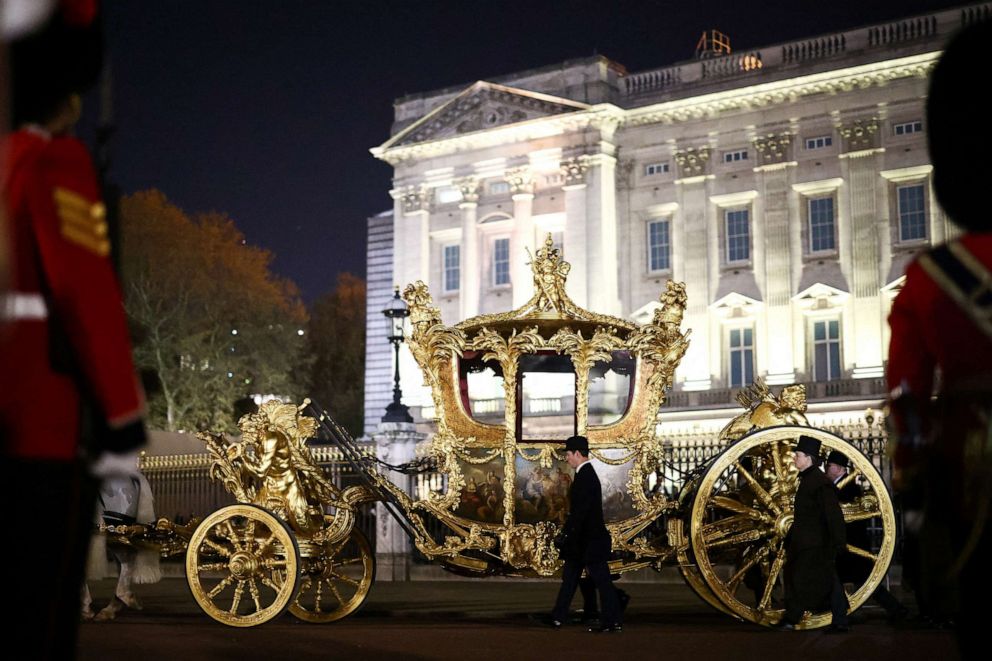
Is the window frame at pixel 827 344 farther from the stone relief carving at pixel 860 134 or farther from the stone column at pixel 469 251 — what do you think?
the stone column at pixel 469 251

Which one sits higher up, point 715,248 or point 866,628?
point 715,248

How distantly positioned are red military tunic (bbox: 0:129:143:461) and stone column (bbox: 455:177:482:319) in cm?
4570

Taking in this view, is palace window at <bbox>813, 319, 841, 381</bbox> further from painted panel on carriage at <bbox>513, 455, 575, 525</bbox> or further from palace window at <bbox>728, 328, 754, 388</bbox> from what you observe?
painted panel on carriage at <bbox>513, 455, 575, 525</bbox>

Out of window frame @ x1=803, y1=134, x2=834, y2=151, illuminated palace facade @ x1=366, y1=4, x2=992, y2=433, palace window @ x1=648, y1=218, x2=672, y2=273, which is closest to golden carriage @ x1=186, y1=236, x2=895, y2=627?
illuminated palace facade @ x1=366, y1=4, x2=992, y2=433

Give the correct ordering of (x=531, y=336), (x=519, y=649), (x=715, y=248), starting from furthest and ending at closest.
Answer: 1. (x=715, y=248)
2. (x=531, y=336)
3. (x=519, y=649)

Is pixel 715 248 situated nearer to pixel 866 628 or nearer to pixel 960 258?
pixel 866 628

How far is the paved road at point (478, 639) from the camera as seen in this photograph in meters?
9.36

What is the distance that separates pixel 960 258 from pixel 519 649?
673 cm

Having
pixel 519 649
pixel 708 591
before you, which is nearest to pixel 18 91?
pixel 519 649

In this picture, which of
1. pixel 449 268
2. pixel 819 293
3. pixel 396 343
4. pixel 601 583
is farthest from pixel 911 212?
pixel 601 583

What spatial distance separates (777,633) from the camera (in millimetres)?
10742

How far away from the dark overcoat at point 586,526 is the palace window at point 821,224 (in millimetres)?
34674

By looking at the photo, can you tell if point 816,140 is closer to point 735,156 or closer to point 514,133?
point 735,156

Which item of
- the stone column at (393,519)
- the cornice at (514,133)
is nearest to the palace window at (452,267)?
the cornice at (514,133)
